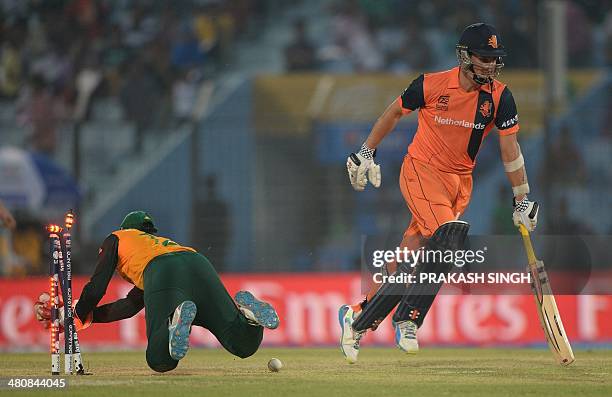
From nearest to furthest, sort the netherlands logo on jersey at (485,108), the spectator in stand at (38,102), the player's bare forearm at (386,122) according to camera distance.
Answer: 1. the netherlands logo on jersey at (485,108)
2. the player's bare forearm at (386,122)
3. the spectator in stand at (38,102)

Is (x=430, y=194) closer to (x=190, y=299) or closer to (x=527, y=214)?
(x=527, y=214)

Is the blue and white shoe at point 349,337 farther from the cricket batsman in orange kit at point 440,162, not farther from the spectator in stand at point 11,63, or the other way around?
the spectator in stand at point 11,63

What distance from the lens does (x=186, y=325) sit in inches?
343

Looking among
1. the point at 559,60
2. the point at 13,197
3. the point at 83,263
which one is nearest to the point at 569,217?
the point at 559,60

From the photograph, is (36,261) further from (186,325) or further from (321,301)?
(186,325)

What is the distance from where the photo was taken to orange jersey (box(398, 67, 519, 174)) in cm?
969

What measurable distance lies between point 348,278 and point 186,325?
6.74m

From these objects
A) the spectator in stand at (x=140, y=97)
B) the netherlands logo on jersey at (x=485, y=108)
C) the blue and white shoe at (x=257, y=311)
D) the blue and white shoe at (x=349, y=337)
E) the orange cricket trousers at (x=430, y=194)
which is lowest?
the blue and white shoe at (x=349, y=337)

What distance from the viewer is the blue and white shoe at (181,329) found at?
28.4 ft

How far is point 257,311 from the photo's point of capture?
9.34 m

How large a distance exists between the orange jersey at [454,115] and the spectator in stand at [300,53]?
1111 centimetres

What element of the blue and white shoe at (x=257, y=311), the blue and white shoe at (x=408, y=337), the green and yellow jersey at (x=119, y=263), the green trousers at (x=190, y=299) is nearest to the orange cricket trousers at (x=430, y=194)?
the blue and white shoe at (x=408, y=337)

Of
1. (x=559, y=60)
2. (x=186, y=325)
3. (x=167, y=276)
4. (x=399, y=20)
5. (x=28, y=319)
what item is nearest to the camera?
(x=186, y=325)

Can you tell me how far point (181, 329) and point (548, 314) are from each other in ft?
9.40
